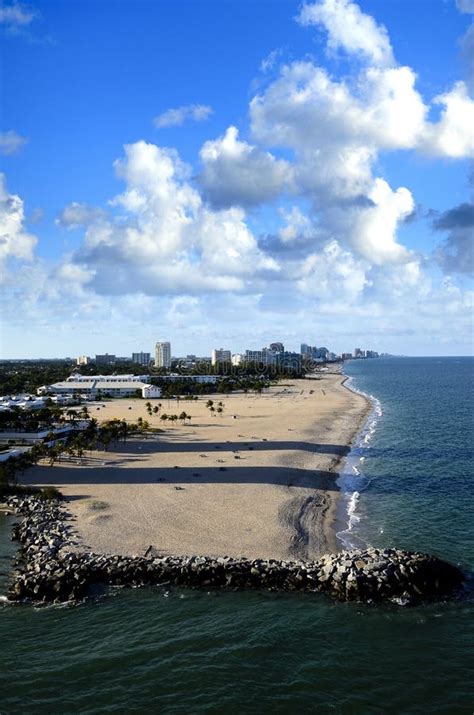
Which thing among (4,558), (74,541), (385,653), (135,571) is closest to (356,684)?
(385,653)

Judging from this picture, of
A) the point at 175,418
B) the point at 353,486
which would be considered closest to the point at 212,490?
the point at 353,486

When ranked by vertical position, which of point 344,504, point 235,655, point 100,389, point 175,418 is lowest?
point 235,655

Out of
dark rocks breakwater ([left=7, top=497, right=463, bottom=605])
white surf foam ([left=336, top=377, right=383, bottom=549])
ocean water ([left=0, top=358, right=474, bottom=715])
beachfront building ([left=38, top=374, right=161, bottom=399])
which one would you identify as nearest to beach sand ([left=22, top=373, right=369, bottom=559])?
white surf foam ([left=336, top=377, right=383, bottom=549])

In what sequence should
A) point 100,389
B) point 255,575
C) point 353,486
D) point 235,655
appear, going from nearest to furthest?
point 235,655 → point 255,575 → point 353,486 → point 100,389

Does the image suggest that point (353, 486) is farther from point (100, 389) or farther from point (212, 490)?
point (100, 389)

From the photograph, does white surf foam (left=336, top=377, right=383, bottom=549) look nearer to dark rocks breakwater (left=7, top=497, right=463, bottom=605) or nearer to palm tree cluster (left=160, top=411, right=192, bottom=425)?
dark rocks breakwater (left=7, top=497, right=463, bottom=605)

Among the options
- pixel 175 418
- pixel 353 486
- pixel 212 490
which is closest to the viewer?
pixel 212 490

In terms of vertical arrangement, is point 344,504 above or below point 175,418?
below
